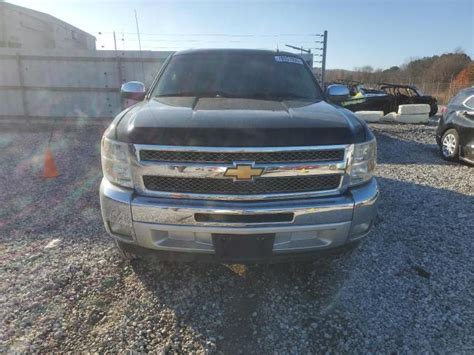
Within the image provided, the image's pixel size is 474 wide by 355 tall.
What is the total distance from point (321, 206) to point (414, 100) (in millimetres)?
16256

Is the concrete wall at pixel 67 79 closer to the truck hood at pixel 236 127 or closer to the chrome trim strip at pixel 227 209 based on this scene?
the truck hood at pixel 236 127

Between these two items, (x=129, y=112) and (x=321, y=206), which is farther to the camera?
(x=129, y=112)

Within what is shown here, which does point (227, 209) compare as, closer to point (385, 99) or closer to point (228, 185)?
point (228, 185)

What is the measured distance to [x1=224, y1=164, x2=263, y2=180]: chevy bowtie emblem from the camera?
7.04 ft

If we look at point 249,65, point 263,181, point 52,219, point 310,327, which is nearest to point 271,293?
point 310,327

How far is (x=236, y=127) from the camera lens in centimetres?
218

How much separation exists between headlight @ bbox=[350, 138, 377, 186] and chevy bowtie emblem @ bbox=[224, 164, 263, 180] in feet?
2.30

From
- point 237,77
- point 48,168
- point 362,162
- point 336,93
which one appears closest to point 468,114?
point 336,93

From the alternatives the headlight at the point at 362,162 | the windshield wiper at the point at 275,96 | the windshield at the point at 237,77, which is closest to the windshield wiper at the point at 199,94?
the windshield at the point at 237,77

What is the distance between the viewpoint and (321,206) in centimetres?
222

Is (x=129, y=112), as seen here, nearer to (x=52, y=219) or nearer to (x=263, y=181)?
(x=263, y=181)

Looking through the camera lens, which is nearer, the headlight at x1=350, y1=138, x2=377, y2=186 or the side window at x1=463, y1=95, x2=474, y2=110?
the headlight at x1=350, y1=138, x2=377, y2=186

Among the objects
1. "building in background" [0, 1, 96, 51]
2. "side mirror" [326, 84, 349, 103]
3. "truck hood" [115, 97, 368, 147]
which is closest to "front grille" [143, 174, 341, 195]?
"truck hood" [115, 97, 368, 147]

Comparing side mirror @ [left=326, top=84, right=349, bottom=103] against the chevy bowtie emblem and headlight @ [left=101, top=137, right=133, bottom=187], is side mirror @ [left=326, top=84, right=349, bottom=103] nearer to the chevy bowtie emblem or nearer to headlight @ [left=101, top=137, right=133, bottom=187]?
the chevy bowtie emblem
